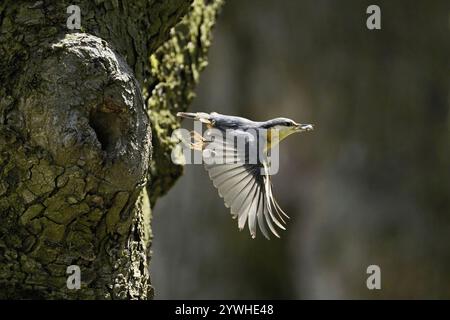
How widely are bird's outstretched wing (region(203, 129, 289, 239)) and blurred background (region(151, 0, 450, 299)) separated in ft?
7.73

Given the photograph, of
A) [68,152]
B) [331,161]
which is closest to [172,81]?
[68,152]

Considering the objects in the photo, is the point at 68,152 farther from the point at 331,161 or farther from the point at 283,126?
the point at 331,161

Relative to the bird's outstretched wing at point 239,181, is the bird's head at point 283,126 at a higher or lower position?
higher

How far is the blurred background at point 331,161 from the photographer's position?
4.44 metres

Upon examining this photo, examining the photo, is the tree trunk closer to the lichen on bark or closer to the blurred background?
the lichen on bark

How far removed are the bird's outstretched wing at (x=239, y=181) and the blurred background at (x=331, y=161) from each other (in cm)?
236

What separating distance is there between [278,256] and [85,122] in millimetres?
3519

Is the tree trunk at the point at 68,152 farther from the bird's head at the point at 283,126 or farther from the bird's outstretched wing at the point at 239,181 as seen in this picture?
the bird's head at the point at 283,126

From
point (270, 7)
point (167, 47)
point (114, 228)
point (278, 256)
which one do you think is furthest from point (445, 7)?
point (114, 228)

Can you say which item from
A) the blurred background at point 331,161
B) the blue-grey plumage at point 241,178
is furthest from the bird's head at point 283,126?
the blurred background at point 331,161

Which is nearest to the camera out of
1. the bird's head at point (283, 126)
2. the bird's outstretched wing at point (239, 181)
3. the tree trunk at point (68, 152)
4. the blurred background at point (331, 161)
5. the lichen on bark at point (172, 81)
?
the tree trunk at point (68, 152)

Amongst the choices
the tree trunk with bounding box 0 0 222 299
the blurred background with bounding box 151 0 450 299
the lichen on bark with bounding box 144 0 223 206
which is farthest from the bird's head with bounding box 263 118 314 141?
the blurred background with bounding box 151 0 450 299

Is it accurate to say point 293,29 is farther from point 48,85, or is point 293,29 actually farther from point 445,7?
point 48,85

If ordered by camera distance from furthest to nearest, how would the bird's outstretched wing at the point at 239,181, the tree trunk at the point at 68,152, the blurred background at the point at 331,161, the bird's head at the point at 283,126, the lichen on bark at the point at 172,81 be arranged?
the blurred background at the point at 331,161, the lichen on bark at the point at 172,81, the bird's head at the point at 283,126, the bird's outstretched wing at the point at 239,181, the tree trunk at the point at 68,152
